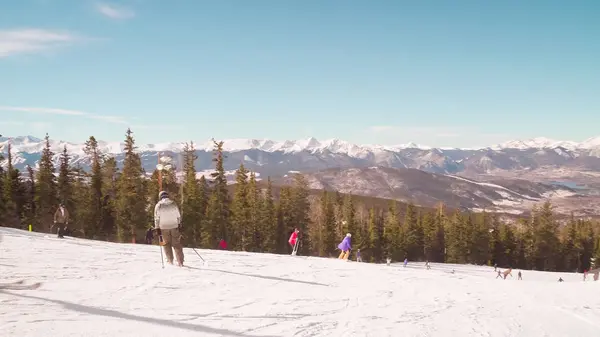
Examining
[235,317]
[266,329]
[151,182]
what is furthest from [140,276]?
[151,182]

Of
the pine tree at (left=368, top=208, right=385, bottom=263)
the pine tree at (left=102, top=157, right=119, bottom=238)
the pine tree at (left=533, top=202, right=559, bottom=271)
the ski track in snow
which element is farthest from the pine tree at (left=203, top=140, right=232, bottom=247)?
the pine tree at (left=533, top=202, right=559, bottom=271)

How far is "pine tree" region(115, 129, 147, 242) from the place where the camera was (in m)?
56.2

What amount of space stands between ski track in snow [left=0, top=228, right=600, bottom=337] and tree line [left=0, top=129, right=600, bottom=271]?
25.4 m

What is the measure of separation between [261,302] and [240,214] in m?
58.2

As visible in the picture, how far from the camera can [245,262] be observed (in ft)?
53.8

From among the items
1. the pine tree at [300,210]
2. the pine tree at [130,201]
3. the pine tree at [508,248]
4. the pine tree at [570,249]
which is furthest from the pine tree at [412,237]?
the pine tree at [130,201]

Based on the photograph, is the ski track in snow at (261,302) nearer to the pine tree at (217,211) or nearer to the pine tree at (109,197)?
the pine tree at (217,211)

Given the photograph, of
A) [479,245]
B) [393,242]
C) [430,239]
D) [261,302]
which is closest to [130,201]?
[261,302]

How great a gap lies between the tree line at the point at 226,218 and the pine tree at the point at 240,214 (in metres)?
0.18

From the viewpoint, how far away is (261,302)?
9.33 m

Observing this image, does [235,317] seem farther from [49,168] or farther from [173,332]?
[49,168]

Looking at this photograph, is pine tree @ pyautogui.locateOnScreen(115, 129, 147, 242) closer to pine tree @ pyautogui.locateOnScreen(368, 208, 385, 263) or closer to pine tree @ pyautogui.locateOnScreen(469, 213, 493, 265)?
pine tree @ pyautogui.locateOnScreen(368, 208, 385, 263)

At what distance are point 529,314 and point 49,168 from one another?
68.5 meters

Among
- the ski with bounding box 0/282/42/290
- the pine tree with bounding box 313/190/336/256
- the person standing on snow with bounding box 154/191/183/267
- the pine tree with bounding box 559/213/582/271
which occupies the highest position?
the person standing on snow with bounding box 154/191/183/267
